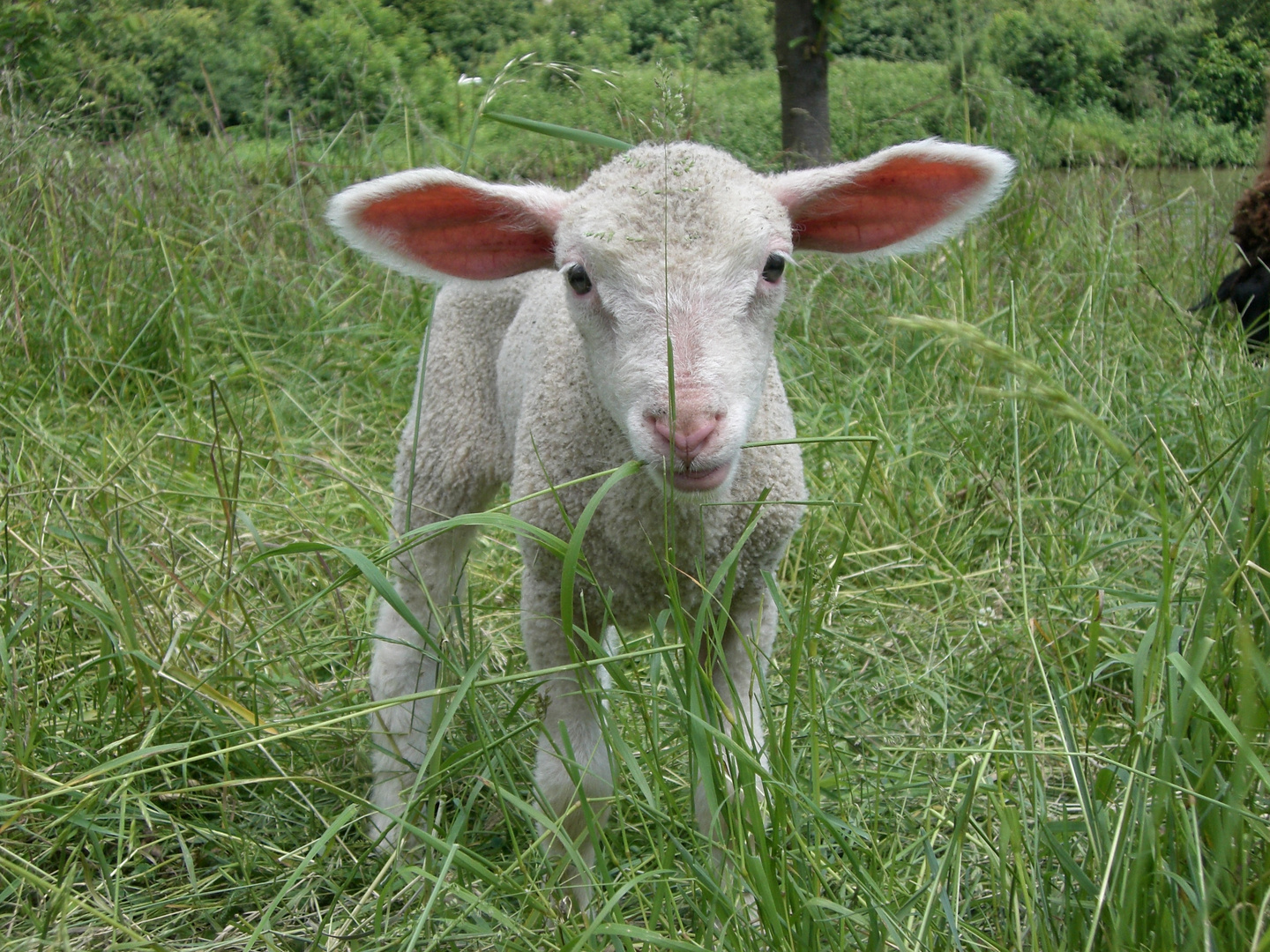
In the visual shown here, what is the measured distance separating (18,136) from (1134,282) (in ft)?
15.2

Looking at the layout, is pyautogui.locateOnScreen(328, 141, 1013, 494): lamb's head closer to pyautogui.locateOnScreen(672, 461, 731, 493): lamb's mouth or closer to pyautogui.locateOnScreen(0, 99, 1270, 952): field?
pyautogui.locateOnScreen(672, 461, 731, 493): lamb's mouth

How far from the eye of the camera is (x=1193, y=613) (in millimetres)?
1807

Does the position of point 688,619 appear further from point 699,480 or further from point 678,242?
point 678,242

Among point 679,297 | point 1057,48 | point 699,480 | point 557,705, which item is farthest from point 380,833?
point 1057,48

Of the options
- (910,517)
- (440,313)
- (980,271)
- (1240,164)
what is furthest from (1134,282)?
(440,313)

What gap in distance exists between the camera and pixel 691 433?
5.61 ft

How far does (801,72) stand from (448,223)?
410cm

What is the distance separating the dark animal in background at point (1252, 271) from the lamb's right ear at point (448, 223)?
3204 millimetres

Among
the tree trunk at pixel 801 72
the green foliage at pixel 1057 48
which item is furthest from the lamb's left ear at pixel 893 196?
the green foliage at pixel 1057 48

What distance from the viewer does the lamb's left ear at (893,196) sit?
2.12 meters

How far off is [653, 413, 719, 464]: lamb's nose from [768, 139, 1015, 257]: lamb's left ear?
69 cm

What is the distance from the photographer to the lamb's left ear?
2119 millimetres

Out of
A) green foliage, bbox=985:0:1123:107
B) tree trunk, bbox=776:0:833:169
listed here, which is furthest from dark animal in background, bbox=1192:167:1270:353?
tree trunk, bbox=776:0:833:169

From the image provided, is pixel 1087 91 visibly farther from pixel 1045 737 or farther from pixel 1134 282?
pixel 1045 737
